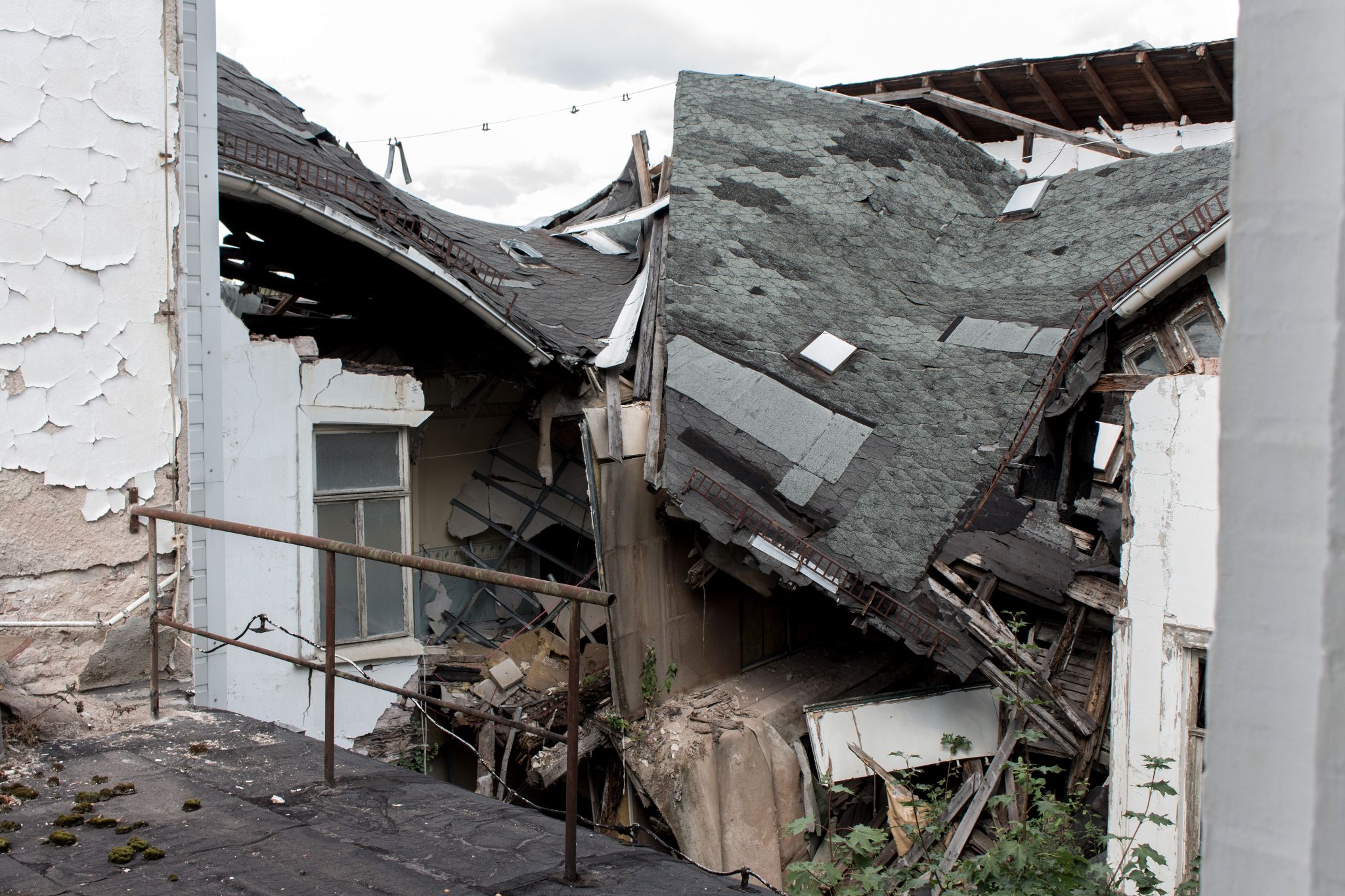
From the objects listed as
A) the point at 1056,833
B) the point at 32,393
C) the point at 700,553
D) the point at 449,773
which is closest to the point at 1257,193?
the point at 1056,833

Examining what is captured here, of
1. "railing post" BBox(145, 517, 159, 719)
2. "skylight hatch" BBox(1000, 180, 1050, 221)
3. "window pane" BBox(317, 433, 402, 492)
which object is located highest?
"skylight hatch" BBox(1000, 180, 1050, 221)

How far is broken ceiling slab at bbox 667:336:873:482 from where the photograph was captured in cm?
914

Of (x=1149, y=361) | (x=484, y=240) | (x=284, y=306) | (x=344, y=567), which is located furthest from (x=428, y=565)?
(x=484, y=240)

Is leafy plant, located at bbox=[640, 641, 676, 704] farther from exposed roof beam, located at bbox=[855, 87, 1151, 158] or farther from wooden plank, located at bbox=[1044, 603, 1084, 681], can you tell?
exposed roof beam, located at bbox=[855, 87, 1151, 158]

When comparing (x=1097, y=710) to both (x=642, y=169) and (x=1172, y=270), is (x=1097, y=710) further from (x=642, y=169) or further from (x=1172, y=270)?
(x=642, y=169)

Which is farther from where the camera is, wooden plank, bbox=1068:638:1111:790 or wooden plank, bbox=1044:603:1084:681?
wooden plank, bbox=1044:603:1084:681

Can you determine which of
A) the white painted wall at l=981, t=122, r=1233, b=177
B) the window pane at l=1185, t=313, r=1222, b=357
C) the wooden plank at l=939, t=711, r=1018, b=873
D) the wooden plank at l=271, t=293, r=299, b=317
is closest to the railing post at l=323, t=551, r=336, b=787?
the wooden plank at l=939, t=711, r=1018, b=873

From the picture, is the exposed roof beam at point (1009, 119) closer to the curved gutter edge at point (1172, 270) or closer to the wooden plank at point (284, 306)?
the curved gutter edge at point (1172, 270)

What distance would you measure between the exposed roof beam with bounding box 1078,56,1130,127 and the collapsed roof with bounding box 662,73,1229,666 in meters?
5.42

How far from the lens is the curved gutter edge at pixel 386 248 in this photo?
6.71 m

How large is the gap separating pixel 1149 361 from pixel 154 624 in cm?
829

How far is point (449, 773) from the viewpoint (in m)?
11.0

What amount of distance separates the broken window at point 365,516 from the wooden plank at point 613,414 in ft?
6.37

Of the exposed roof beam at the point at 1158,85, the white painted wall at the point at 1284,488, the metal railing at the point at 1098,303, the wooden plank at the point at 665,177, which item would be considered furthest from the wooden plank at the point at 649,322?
the exposed roof beam at the point at 1158,85
